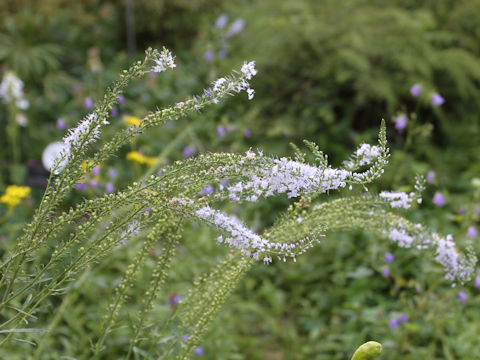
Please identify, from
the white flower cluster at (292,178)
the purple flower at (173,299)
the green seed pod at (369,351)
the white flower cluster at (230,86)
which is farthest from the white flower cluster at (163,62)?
the purple flower at (173,299)

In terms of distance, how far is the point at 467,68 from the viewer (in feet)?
13.9

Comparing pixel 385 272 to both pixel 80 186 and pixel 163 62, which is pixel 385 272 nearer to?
pixel 80 186

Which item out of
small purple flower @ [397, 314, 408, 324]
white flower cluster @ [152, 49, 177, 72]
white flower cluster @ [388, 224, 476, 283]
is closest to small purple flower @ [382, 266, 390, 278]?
small purple flower @ [397, 314, 408, 324]

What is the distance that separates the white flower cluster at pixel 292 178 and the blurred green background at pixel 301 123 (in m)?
1.09

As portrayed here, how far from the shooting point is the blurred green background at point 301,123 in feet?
9.18

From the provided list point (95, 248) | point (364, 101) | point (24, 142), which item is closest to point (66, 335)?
point (95, 248)

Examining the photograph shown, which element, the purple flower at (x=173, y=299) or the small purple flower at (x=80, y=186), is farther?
the purple flower at (x=173, y=299)

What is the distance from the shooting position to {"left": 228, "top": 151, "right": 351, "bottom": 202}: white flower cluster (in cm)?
115

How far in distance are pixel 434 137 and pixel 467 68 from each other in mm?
701

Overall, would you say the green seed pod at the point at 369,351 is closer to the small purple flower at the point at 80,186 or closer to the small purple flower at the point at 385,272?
the small purple flower at the point at 80,186

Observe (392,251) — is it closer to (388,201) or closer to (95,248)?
(388,201)

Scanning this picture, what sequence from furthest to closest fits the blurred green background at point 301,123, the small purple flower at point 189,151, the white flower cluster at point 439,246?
the small purple flower at point 189,151 → the blurred green background at point 301,123 → the white flower cluster at point 439,246

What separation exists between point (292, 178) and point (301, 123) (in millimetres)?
3382

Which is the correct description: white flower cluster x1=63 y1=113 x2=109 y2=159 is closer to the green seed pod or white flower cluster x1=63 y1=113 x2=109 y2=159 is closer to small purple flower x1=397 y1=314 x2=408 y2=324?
the green seed pod
